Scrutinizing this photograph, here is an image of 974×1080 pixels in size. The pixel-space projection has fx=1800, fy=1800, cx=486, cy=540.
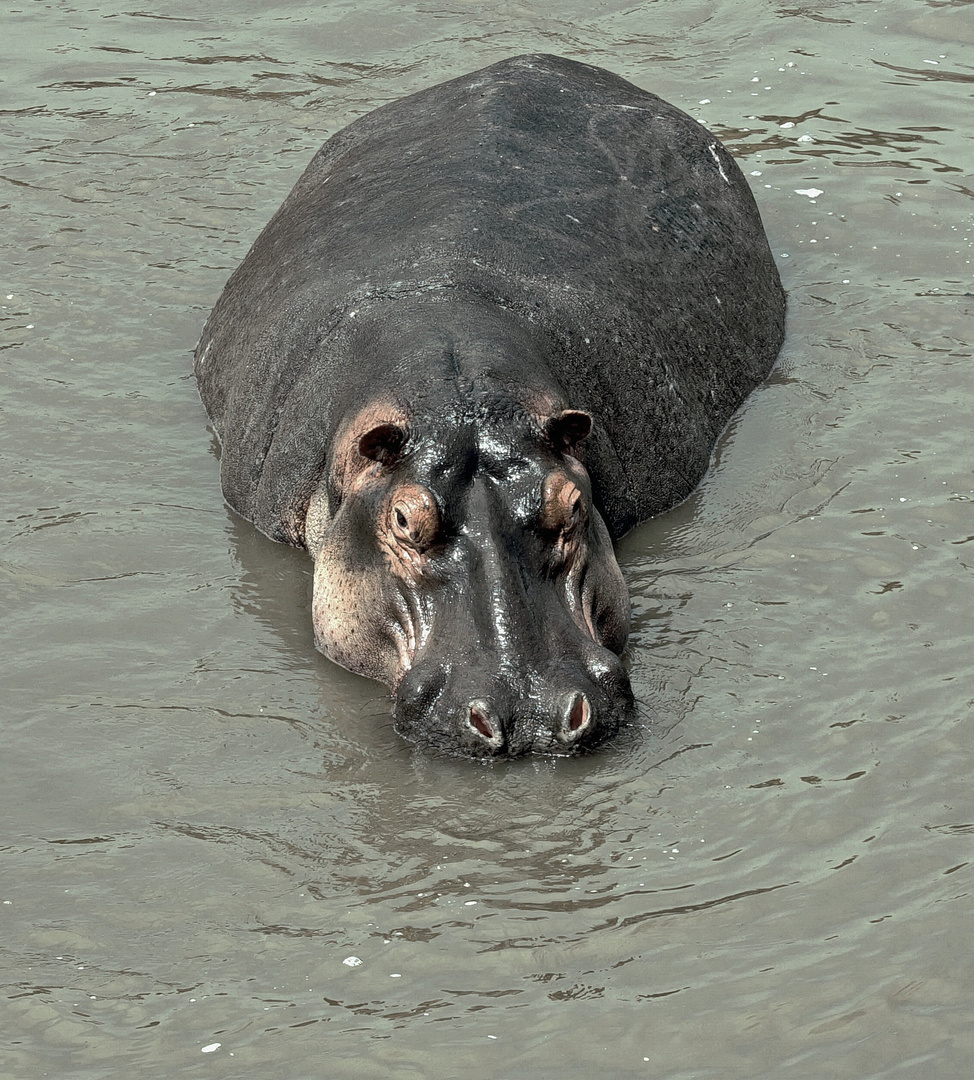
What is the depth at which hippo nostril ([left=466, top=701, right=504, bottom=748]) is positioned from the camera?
571cm

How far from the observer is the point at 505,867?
17.6ft

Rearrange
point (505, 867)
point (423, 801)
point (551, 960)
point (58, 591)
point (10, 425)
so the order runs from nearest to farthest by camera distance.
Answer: point (551, 960)
point (505, 867)
point (423, 801)
point (58, 591)
point (10, 425)

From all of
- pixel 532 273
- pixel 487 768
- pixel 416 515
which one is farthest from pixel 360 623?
pixel 532 273

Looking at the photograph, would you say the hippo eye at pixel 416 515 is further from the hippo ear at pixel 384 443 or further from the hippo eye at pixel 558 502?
the hippo eye at pixel 558 502

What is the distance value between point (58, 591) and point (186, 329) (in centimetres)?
245

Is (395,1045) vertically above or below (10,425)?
above

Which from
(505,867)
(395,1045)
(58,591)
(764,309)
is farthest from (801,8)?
(395,1045)

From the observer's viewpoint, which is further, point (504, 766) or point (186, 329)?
point (186, 329)

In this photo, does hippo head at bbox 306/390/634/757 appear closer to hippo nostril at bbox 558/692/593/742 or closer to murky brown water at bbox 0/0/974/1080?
hippo nostril at bbox 558/692/593/742

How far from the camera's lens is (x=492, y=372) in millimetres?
6516

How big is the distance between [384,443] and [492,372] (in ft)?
1.80

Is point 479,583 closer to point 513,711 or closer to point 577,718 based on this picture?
point 513,711

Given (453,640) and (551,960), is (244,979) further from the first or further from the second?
(453,640)

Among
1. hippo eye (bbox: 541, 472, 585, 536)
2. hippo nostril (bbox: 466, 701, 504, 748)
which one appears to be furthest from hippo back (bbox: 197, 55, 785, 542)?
hippo nostril (bbox: 466, 701, 504, 748)
